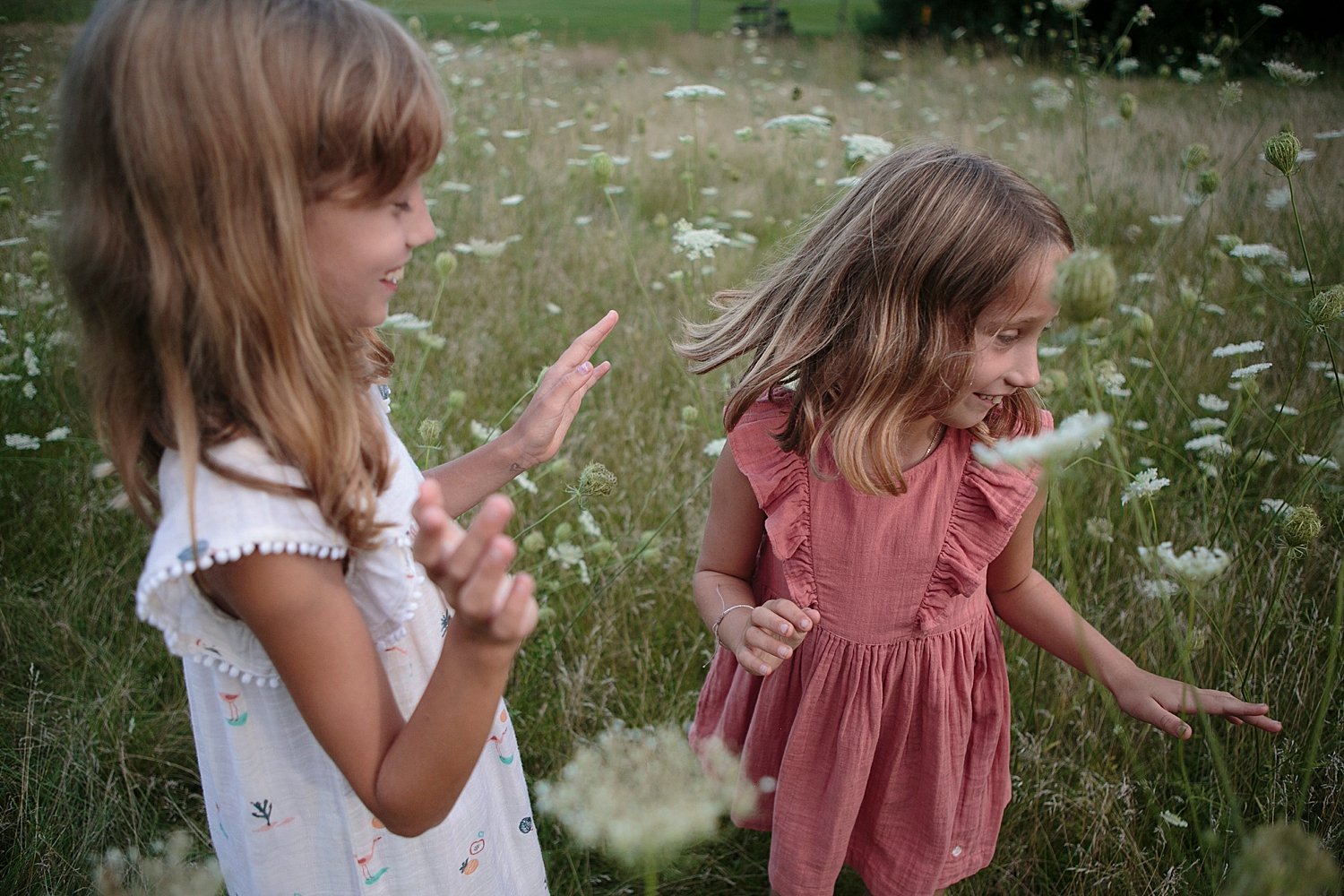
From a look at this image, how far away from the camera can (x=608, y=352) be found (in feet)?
10.4

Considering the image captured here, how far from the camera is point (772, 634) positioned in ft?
3.83

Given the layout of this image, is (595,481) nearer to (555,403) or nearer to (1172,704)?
(555,403)

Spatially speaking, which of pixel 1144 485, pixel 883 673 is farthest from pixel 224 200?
pixel 1144 485

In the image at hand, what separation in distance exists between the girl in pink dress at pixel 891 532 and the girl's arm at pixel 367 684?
43 cm

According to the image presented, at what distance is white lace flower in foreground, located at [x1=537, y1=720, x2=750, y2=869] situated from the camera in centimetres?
93

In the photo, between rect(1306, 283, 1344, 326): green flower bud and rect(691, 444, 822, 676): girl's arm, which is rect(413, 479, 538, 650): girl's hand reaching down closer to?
rect(691, 444, 822, 676): girl's arm

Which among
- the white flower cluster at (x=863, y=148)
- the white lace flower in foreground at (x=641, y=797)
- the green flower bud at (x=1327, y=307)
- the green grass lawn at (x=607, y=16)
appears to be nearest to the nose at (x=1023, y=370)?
the green flower bud at (x=1327, y=307)

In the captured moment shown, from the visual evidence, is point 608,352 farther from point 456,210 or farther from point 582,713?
point 582,713

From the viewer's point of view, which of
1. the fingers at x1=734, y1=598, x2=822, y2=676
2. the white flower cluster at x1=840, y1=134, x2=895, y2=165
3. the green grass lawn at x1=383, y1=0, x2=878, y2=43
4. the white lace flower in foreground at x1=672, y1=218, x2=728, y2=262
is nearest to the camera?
the fingers at x1=734, y1=598, x2=822, y2=676

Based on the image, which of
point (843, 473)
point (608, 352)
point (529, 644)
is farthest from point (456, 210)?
point (843, 473)

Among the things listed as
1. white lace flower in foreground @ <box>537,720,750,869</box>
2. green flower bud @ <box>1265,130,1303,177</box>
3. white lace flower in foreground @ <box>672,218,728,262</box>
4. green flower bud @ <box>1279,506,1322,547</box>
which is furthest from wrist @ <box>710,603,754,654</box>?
green flower bud @ <box>1265,130,1303,177</box>

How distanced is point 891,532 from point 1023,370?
277 mm

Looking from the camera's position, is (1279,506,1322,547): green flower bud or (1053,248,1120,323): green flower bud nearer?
(1053,248,1120,323): green flower bud

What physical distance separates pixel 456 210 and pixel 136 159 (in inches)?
122
